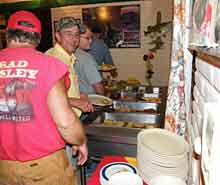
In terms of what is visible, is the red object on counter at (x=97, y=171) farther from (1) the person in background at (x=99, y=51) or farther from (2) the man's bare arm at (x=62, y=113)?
(1) the person in background at (x=99, y=51)

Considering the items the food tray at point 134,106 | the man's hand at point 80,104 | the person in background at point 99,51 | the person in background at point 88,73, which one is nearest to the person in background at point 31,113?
the man's hand at point 80,104

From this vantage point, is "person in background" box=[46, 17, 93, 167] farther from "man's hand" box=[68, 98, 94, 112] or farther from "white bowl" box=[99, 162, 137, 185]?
"white bowl" box=[99, 162, 137, 185]

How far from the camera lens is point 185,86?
56.8 inches

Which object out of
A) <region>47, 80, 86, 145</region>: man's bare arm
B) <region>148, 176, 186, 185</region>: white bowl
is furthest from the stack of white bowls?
<region>47, 80, 86, 145</region>: man's bare arm

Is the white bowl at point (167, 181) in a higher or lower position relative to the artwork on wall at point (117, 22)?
lower

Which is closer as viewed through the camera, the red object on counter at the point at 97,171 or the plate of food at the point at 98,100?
the red object on counter at the point at 97,171

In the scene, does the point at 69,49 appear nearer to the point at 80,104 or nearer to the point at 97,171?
the point at 80,104

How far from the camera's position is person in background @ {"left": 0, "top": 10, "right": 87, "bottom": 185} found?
1.26 m

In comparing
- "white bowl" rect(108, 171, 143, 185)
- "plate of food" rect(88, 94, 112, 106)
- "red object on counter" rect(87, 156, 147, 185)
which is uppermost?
"plate of food" rect(88, 94, 112, 106)

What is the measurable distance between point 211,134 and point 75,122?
0.97 metres

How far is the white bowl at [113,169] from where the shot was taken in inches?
44.9

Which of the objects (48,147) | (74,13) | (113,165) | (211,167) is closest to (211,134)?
(211,167)

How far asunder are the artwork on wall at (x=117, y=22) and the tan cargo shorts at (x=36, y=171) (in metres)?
3.56

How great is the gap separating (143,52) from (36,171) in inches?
144
